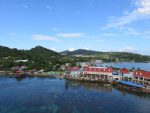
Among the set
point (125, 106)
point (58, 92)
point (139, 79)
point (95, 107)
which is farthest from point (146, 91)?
point (58, 92)

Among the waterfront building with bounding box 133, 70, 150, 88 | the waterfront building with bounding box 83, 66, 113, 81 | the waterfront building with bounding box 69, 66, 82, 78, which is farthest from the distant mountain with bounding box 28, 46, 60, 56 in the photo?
the waterfront building with bounding box 133, 70, 150, 88

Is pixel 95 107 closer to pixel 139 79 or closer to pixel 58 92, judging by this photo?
pixel 58 92

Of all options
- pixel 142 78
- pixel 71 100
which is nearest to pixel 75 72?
pixel 142 78

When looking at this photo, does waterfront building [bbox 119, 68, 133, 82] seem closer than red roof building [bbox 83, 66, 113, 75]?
Yes

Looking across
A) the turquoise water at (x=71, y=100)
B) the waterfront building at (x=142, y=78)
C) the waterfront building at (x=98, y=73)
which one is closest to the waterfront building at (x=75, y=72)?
the waterfront building at (x=98, y=73)

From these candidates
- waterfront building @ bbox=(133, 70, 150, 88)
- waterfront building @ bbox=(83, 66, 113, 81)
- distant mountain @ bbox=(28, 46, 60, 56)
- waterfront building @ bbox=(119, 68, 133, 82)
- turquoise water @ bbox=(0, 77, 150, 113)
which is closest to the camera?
turquoise water @ bbox=(0, 77, 150, 113)

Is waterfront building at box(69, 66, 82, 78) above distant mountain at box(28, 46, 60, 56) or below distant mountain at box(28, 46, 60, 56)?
below

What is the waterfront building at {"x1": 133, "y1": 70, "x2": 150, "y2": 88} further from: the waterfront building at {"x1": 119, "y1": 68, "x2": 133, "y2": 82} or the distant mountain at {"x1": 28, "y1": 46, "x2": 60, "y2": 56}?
the distant mountain at {"x1": 28, "y1": 46, "x2": 60, "y2": 56}

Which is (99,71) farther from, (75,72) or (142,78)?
(142,78)
